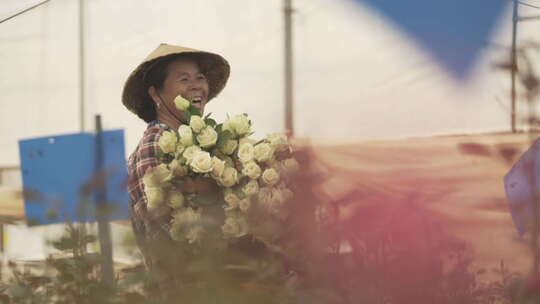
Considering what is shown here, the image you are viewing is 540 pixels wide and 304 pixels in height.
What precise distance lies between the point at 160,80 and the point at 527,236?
1.32 m

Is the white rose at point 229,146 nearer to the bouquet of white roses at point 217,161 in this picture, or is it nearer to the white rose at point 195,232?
the bouquet of white roses at point 217,161

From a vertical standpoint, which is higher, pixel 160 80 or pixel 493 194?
pixel 160 80

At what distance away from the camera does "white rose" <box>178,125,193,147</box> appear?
1.23 meters

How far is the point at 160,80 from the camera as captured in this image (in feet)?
5.34

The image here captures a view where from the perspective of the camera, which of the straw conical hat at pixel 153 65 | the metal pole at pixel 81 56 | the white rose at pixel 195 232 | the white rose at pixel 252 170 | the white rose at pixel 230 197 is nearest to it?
the white rose at pixel 195 232

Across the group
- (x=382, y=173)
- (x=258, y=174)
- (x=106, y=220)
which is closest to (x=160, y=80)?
(x=258, y=174)

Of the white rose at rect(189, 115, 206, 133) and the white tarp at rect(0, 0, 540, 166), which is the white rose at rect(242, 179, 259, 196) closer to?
the white rose at rect(189, 115, 206, 133)

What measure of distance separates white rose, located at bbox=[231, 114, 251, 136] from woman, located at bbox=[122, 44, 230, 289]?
0.57ft

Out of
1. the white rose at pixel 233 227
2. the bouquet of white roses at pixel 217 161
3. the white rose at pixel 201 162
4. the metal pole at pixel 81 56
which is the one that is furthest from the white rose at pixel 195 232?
the metal pole at pixel 81 56

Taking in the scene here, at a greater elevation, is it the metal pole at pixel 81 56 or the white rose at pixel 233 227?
the metal pole at pixel 81 56

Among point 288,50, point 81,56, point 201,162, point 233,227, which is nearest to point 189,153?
point 201,162

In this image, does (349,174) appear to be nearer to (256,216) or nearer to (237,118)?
(256,216)

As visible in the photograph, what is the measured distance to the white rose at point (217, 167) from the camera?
1.12 metres

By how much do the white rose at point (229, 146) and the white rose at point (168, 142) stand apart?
0.09 m
